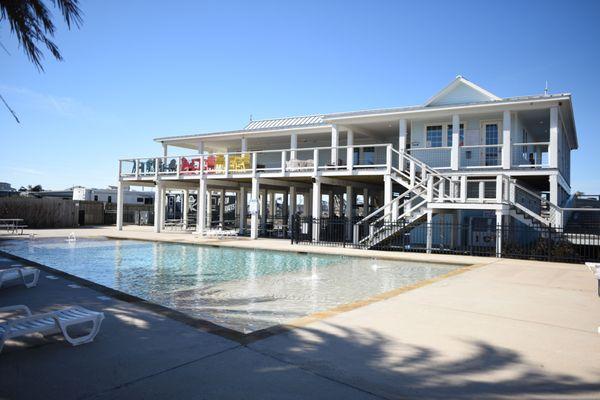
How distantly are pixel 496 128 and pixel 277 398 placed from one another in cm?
1941

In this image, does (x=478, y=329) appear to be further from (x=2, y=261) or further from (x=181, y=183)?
(x=181, y=183)

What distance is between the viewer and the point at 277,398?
3.59 meters

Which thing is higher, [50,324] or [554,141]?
[554,141]

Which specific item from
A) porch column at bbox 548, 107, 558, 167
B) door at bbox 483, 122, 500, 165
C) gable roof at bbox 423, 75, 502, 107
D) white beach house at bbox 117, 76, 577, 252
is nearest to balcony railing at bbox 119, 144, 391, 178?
white beach house at bbox 117, 76, 577, 252

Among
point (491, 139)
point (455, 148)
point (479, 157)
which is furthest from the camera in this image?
point (491, 139)

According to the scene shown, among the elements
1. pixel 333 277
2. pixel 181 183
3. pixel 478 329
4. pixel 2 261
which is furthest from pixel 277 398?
pixel 181 183

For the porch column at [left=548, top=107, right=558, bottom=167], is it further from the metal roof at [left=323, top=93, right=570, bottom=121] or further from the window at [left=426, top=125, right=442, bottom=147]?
the window at [left=426, top=125, right=442, bottom=147]

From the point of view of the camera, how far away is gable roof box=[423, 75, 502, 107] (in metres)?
19.8

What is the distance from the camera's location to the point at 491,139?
789 inches

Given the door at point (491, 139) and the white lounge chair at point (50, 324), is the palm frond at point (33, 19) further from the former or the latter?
the door at point (491, 139)

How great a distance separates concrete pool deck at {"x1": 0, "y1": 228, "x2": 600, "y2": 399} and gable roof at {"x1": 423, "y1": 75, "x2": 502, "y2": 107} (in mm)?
14745

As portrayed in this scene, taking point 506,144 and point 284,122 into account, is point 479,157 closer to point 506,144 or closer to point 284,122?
point 506,144

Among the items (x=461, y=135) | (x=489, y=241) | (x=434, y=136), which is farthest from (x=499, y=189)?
(x=434, y=136)

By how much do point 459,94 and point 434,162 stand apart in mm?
3349
